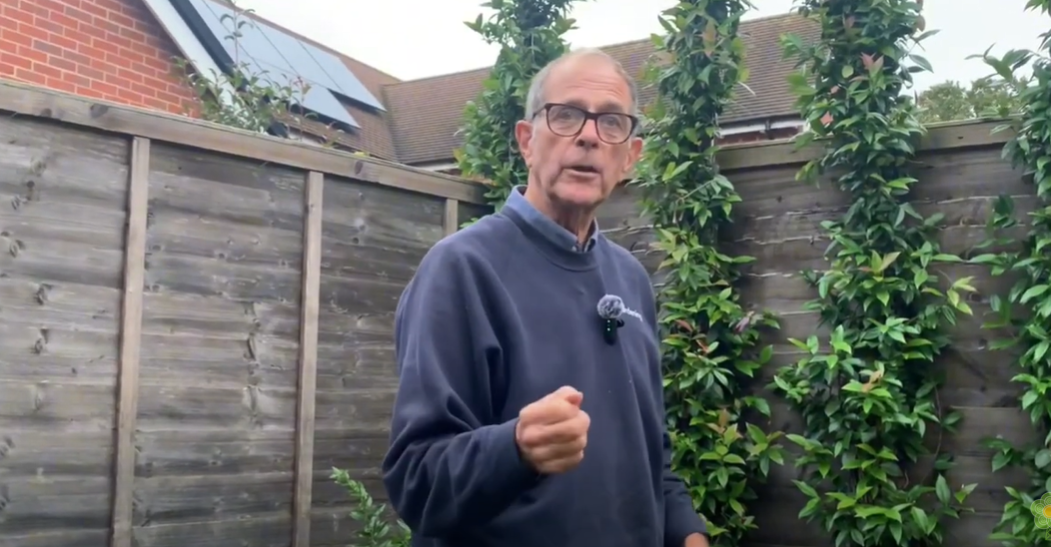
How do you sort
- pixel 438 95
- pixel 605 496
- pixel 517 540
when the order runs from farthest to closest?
pixel 438 95
pixel 605 496
pixel 517 540

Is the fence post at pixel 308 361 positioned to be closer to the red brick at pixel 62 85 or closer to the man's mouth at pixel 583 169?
the man's mouth at pixel 583 169

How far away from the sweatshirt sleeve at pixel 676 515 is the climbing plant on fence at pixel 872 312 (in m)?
1.55

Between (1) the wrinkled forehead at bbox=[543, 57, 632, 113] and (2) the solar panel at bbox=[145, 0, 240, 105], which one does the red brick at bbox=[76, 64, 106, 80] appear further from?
(1) the wrinkled forehead at bbox=[543, 57, 632, 113]

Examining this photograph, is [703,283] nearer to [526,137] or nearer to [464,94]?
[526,137]

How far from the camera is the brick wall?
6453mm

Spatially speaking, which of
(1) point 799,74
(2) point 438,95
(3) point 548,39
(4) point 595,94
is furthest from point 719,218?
(2) point 438,95

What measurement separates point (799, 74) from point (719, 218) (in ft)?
1.99

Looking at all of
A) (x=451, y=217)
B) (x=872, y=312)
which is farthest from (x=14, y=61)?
(x=872, y=312)

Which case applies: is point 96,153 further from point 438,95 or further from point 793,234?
point 438,95

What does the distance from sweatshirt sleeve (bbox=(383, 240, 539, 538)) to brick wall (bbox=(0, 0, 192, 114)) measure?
488cm

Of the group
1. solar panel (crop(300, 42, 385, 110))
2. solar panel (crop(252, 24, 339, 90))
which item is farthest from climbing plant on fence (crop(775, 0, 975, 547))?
solar panel (crop(300, 42, 385, 110))

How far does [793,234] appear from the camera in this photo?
3850 mm

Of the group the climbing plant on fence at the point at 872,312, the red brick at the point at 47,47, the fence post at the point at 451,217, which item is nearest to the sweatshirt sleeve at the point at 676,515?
the climbing plant on fence at the point at 872,312

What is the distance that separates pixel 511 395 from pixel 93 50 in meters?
6.32
